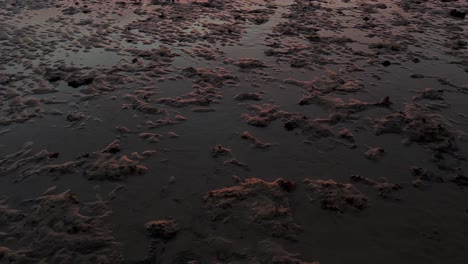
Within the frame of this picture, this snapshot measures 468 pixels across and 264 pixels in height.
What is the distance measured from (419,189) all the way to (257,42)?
1329cm

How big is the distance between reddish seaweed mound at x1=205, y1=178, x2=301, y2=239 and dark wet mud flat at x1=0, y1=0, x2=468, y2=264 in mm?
44

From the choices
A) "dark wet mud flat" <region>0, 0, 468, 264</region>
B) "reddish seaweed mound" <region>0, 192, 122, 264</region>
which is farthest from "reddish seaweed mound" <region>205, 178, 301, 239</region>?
"reddish seaweed mound" <region>0, 192, 122, 264</region>

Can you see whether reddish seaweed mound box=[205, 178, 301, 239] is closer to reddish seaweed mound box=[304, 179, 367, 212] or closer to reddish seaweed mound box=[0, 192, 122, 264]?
reddish seaweed mound box=[304, 179, 367, 212]

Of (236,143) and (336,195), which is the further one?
(236,143)

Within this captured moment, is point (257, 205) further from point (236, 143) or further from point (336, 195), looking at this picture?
point (236, 143)

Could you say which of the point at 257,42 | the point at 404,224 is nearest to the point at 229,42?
the point at 257,42

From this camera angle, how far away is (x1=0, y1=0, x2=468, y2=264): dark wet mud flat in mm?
9859

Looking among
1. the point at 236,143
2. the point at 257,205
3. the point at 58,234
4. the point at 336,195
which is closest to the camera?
the point at 58,234

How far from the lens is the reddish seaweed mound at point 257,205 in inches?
402

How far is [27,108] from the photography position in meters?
15.9

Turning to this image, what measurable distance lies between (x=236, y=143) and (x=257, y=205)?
10.6 feet

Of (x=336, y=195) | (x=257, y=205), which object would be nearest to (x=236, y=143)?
(x=257, y=205)

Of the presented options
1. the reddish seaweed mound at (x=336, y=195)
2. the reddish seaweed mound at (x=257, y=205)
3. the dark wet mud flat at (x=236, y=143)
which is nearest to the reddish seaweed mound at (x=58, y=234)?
the dark wet mud flat at (x=236, y=143)

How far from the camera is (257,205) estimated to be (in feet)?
35.8
